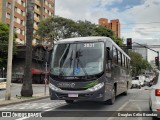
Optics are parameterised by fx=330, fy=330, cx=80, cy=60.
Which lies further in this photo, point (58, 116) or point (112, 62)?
point (112, 62)

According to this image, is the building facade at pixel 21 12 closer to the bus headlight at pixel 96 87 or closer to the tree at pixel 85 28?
the tree at pixel 85 28

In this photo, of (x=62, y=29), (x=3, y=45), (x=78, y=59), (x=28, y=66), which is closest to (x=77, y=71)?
(x=78, y=59)

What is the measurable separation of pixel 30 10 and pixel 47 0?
266ft

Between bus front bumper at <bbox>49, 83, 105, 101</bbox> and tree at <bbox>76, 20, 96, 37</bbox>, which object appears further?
tree at <bbox>76, 20, 96, 37</bbox>

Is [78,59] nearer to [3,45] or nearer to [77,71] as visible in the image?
[77,71]

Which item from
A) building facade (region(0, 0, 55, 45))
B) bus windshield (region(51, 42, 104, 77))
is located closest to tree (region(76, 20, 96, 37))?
building facade (region(0, 0, 55, 45))

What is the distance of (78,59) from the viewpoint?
14.4 m

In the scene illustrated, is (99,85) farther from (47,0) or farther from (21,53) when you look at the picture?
(47,0)

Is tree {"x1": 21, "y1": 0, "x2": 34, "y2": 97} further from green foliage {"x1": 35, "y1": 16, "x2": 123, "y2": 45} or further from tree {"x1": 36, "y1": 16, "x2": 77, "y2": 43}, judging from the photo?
tree {"x1": 36, "y1": 16, "x2": 77, "y2": 43}

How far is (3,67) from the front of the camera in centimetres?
6234

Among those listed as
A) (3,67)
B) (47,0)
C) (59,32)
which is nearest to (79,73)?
(3,67)

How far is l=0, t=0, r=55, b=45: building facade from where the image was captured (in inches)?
2960

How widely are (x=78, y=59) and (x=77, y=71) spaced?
59 centimetres

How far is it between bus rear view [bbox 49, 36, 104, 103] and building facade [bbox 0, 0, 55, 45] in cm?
6278
